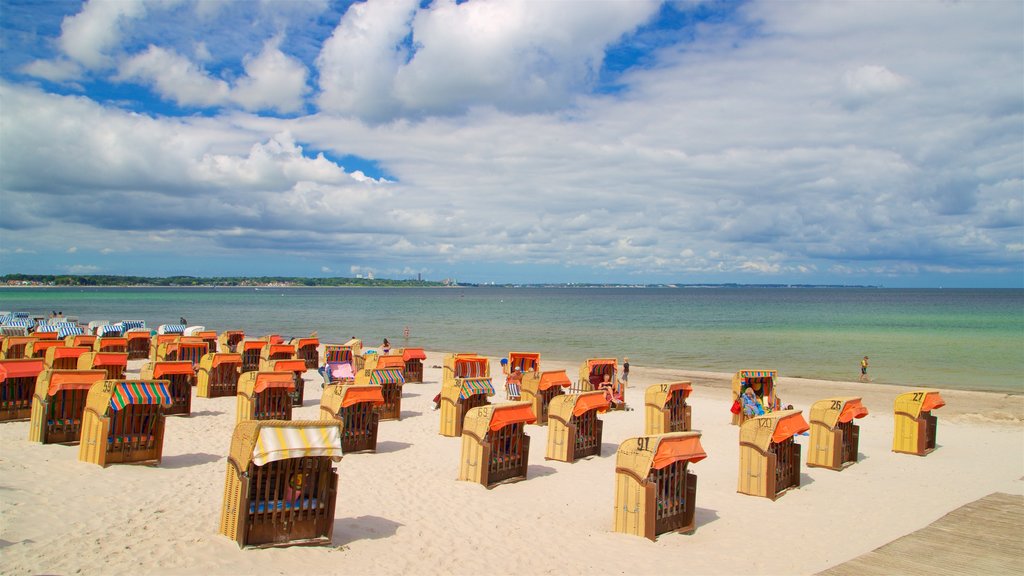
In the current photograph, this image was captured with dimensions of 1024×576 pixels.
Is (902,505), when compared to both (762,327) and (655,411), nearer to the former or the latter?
(655,411)

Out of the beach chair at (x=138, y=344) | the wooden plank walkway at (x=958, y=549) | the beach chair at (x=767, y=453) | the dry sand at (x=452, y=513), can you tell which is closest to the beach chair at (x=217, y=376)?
the dry sand at (x=452, y=513)

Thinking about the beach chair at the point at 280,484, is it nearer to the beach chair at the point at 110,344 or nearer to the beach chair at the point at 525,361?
the beach chair at the point at 525,361

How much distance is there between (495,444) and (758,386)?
32.4ft

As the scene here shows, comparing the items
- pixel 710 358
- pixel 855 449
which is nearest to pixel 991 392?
pixel 710 358

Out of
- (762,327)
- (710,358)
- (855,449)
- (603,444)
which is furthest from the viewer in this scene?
(762,327)

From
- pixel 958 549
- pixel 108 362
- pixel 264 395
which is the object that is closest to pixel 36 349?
pixel 108 362

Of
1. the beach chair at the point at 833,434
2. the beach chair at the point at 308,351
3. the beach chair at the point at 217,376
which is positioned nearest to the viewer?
the beach chair at the point at 833,434

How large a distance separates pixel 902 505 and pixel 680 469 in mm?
4363

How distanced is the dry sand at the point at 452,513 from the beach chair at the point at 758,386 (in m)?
2.52

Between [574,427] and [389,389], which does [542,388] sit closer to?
[574,427]

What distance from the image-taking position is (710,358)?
38.8m

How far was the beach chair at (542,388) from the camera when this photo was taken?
54.3 ft

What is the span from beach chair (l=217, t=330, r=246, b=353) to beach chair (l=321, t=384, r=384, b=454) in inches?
570

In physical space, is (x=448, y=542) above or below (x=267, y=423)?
below
